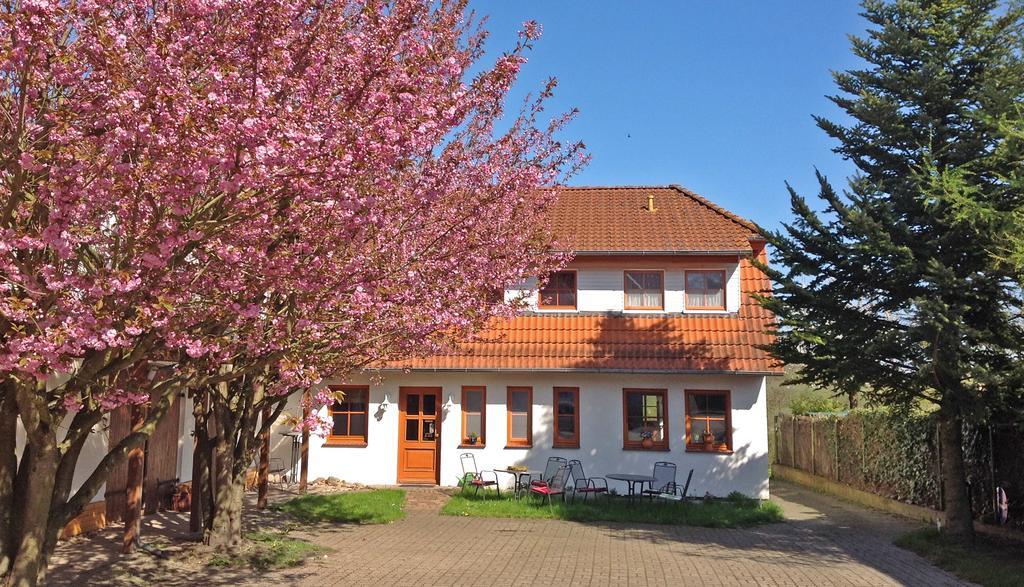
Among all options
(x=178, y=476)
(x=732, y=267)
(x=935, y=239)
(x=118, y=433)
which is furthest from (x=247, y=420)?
(x=732, y=267)

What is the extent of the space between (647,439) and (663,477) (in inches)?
47.1

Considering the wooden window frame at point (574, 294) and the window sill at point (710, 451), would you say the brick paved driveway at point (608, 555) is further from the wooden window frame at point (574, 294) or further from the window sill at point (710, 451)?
the wooden window frame at point (574, 294)

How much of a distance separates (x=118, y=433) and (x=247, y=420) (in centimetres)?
306

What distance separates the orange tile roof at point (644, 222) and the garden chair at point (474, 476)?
5625 mm

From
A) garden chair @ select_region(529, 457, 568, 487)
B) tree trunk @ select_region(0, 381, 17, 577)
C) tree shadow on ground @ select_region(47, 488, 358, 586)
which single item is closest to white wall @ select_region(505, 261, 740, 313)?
garden chair @ select_region(529, 457, 568, 487)

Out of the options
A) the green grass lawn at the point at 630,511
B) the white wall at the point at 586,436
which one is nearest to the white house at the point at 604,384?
the white wall at the point at 586,436

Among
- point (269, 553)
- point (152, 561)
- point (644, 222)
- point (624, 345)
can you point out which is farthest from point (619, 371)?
point (152, 561)

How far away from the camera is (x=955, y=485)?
1231cm

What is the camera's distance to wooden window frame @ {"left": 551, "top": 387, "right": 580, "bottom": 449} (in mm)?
17594

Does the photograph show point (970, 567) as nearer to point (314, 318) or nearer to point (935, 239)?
point (935, 239)

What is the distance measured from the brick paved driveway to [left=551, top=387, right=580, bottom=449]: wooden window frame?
11.1 ft

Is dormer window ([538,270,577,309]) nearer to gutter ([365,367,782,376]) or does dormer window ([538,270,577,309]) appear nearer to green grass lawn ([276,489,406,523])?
gutter ([365,367,782,376])

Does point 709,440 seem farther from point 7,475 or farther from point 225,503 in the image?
point 7,475

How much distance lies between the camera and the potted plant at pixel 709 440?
17078mm
